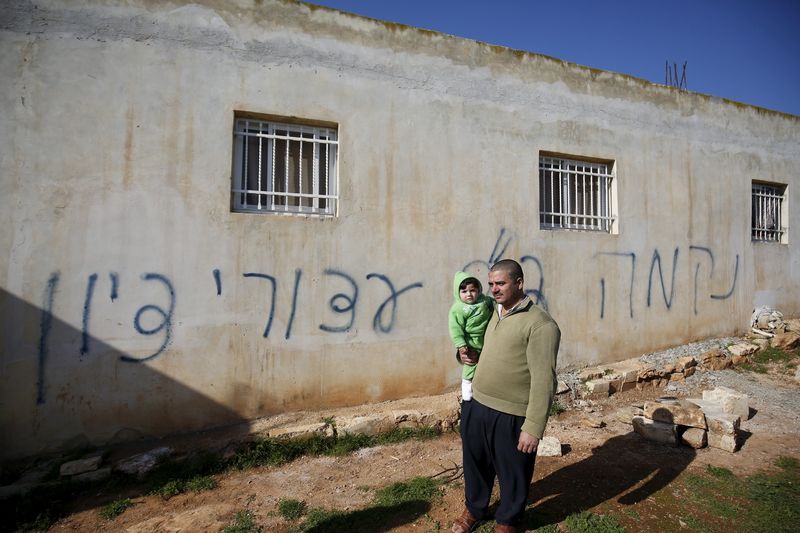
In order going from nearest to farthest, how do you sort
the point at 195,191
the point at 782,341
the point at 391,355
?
the point at 195,191 → the point at 391,355 → the point at 782,341

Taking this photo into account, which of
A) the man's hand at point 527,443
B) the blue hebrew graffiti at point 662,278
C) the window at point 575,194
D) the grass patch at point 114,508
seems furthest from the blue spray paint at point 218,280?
the blue hebrew graffiti at point 662,278

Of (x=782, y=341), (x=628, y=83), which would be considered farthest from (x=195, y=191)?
(x=782, y=341)

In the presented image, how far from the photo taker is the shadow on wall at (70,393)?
3682 mm

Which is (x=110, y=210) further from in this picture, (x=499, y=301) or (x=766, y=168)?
(x=766, y=168)

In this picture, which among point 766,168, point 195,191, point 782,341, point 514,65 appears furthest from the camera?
point 766,168

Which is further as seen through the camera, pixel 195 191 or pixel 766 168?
pixel 766 168

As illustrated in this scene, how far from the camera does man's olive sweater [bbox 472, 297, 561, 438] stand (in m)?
2.36

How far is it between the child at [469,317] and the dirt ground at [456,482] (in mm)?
1124

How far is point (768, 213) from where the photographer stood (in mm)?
7660

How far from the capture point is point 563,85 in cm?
582

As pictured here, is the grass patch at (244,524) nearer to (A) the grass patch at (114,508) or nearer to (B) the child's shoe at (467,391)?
(A) the grass patch at (114,508)

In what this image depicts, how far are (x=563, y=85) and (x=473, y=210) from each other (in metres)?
2.27

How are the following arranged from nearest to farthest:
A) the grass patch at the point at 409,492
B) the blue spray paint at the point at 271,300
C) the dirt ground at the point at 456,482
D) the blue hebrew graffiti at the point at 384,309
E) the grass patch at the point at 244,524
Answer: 1. the grass patch at the point at 244,524
2. the dirt ground at the point at 456,482
3. the grass patch at the point at 409,492
4. the blue spray paint at the point at 271,300
5. the blue hebrew graffiti at the point at 384,309

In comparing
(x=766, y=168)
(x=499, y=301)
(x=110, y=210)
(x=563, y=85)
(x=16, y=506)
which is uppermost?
(x=563, y=85)
